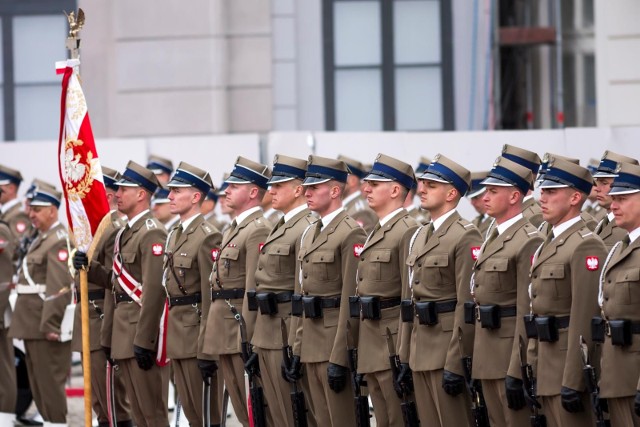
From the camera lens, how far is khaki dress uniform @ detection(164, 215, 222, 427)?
11562 mm

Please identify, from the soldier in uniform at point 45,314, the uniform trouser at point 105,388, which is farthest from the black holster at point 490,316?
the soldier in uniform at point 45,314

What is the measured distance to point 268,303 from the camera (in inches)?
419

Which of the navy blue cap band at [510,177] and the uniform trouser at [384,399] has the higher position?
the navy blue cap band at [510,177]

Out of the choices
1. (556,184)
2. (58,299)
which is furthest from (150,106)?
(556,184)

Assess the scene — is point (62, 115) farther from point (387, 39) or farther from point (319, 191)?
point (387, 39)

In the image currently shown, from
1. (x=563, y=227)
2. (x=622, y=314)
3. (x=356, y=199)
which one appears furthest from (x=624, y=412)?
(x=356, y=199)

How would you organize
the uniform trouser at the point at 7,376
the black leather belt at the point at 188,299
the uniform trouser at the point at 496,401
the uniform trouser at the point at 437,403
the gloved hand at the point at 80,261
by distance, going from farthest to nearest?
the uniform trouser at the point at 7,376, the black leather belt at the point at 188,299, the gloved hand at the point at 80,261, the uniform trouser at the point at 437,403, the uniform trouser at the point at 496,401

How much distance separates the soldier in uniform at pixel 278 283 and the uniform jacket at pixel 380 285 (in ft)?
2.88

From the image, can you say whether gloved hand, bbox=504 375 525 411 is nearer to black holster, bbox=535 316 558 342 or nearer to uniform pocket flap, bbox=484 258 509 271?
black holster, bbox=535 316 558 342

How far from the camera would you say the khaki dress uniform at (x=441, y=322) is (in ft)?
30.6

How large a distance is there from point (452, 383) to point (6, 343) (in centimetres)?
598

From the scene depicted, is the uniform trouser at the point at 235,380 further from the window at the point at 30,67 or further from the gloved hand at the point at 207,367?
the window at the point at 30,67

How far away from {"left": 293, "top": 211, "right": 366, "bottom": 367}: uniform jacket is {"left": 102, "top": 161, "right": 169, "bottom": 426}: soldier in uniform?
1.82 m

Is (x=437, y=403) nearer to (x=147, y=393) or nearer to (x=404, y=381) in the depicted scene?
(x=404, y=381)
